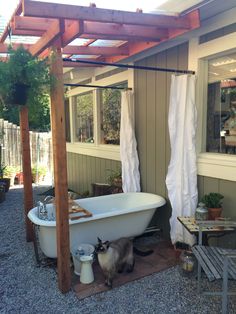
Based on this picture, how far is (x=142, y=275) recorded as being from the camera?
2908 millimetres

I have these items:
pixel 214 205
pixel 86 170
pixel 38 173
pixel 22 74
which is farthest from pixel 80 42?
pixel 38 173

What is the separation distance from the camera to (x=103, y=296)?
2564mm

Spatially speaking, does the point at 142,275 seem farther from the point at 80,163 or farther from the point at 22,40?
the point at 80,163

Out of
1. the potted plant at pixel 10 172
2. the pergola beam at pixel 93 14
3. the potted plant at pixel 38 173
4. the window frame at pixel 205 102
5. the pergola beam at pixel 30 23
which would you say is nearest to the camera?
the pergola beam at pixel 93 14

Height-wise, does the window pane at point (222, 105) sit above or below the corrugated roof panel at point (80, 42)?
below

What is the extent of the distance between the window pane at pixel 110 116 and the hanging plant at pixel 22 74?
262 cm

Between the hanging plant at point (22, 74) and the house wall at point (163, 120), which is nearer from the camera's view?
the hanging plant at point (22, 74)

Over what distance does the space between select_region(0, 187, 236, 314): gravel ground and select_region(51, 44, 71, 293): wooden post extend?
224mm

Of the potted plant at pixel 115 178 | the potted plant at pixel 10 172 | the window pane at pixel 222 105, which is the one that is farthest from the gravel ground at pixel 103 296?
Result: the potted plant at pixel 10 172

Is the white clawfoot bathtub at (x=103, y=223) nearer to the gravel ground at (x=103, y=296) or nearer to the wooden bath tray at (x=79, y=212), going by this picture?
the wooden bath tray at (x=79, y=212)

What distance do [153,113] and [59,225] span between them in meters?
2.15

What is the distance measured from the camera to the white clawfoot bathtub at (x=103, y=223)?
120 inches

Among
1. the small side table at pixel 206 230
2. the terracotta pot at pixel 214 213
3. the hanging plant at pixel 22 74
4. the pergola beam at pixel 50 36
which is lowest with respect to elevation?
the small side table at pixel 206 230

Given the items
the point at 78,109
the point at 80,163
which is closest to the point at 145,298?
the point at 80,163
